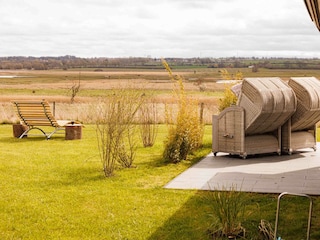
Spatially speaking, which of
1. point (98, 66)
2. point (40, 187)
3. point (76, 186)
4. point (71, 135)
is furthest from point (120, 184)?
point (98, 66)

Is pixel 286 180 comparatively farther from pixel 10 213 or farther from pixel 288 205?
pixel 10 213

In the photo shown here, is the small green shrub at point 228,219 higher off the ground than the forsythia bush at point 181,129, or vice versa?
the forsythia bush at point 181,129

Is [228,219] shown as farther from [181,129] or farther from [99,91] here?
[99,91]

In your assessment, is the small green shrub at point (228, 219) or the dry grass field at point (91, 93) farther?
the dry grass field at point (91, 93)

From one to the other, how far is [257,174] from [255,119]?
1.26m

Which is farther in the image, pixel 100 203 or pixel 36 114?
pixel 36 114

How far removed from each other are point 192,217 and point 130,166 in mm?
3425

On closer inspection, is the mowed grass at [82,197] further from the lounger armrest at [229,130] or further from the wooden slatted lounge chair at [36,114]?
the wooden slatted lounge chair at [36,114]

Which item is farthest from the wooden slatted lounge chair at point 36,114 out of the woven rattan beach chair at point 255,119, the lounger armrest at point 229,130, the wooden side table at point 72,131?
the woven rattan beach chair at point 255,119

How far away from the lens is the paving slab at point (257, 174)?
7664 millimetres

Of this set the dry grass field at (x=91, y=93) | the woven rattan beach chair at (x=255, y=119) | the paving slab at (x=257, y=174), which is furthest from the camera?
the dry grass field at (x=91, y=93)

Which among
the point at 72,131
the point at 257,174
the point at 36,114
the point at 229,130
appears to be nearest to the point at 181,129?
the point at 229,130

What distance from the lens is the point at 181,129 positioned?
32.4 feet

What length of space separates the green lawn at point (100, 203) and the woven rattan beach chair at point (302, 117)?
169cm
